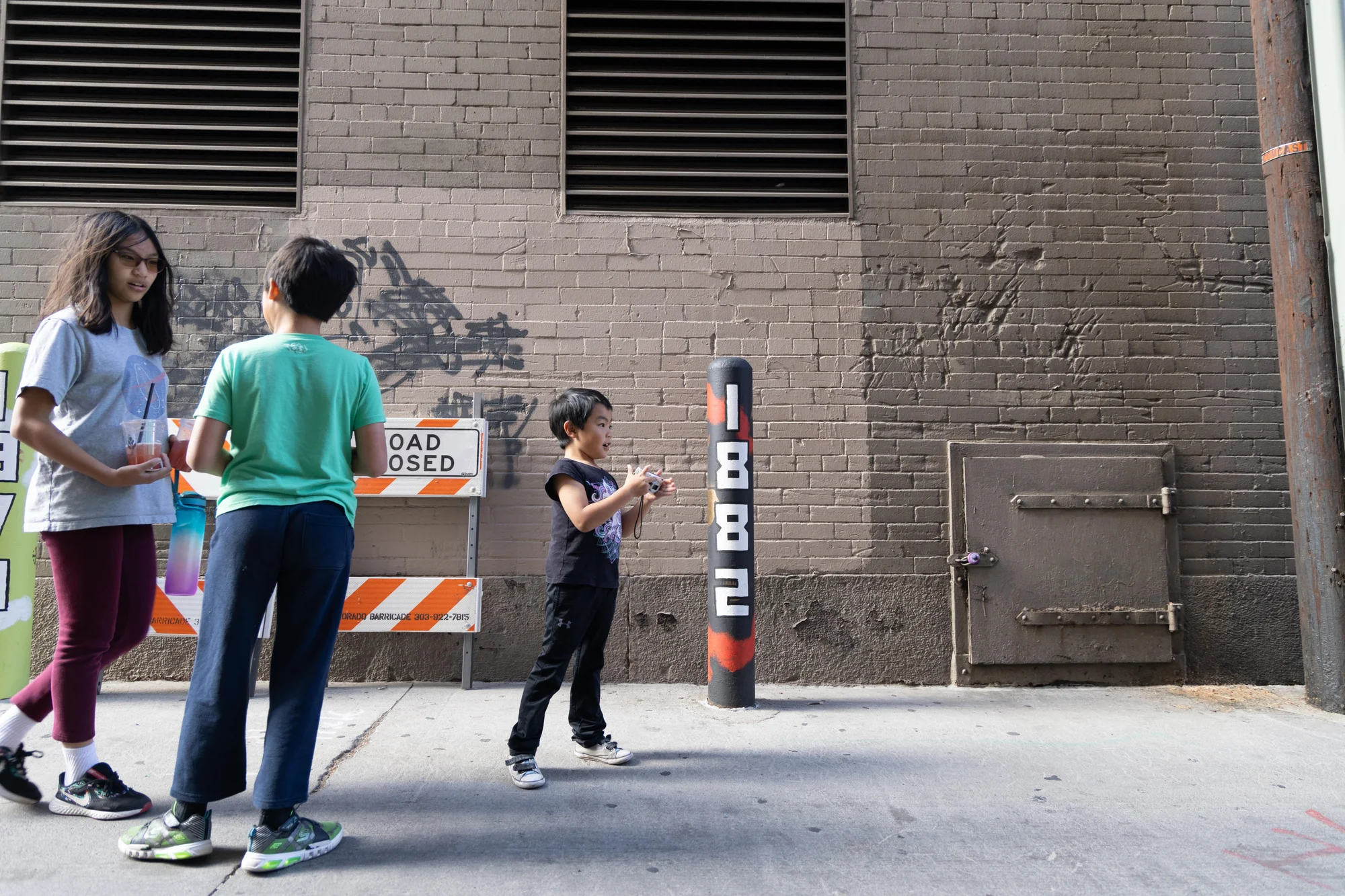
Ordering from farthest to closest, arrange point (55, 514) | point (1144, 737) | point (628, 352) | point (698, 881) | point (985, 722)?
point (628, 352)
point (985, 722)
point (1144, 737)
point (55, 514)
point (698, 881)

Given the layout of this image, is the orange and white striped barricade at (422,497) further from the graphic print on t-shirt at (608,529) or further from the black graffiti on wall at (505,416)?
the graphic print on t-shirt at (608,529)

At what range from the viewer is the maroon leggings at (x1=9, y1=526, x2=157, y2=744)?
8.89ft

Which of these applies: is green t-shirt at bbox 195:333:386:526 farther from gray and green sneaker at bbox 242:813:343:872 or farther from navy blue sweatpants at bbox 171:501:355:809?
gray and green sneaker at bbox 242:813:343:872

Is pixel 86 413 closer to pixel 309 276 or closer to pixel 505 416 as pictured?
pixel 309 276

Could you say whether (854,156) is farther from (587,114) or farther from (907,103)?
(587,114)

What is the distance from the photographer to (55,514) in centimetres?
270

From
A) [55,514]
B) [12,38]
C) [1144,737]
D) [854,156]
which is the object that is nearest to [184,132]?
[12,38]

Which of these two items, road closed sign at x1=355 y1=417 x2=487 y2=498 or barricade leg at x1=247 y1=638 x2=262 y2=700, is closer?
barricade leg at x1=247 y1=638 x2=262 y2=700

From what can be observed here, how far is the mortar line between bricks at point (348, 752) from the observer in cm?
325

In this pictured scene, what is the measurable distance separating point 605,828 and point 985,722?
2310 millimetres

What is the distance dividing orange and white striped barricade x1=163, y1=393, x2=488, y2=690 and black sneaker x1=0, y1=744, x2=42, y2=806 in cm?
181

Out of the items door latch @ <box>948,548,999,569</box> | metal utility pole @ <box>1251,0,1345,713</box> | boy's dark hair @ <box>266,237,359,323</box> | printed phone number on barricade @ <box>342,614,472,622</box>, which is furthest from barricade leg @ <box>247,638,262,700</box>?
metal utility pole @ <box>1251,0,1345,713</box>

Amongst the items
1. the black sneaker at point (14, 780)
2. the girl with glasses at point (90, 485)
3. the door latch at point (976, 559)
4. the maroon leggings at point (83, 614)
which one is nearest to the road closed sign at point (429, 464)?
the girl with glasses at point (90, 485)

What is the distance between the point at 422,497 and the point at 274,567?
2.62m
